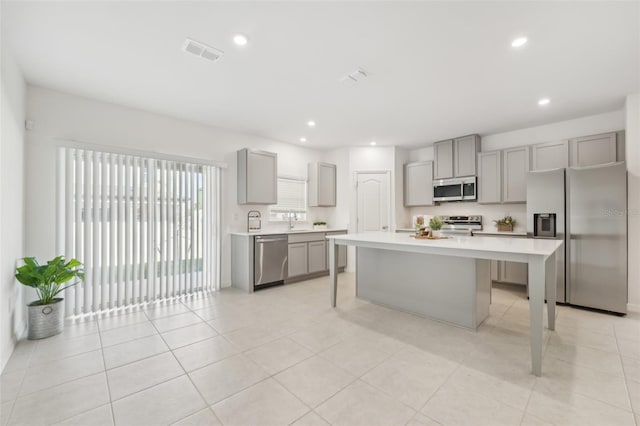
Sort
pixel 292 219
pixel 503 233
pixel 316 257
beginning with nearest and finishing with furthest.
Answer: pixel 503 233, pixel 316 257, pixel 292 219

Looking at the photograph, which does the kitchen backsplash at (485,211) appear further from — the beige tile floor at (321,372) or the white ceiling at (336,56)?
the beige tile floor at (321,372)

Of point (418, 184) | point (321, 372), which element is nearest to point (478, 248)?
point (321, 372)

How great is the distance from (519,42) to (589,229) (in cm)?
265

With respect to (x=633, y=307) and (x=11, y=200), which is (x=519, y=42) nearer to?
(x=633, y=307)

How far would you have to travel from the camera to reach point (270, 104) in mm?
3600

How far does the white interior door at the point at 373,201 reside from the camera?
5.75 m

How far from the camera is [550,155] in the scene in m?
4.25

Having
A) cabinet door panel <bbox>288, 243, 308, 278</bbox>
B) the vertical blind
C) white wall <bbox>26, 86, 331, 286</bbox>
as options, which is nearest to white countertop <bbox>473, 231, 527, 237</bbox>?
cabinet door panel <bbox>288, 243, 308, 278</bbox>

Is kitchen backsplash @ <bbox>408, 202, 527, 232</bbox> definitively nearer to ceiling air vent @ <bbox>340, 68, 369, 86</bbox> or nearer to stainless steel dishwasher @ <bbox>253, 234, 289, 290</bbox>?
stainless steel dishwasher @ <bbox>253, 234, 289, 290</bbox>

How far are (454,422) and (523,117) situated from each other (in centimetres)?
430

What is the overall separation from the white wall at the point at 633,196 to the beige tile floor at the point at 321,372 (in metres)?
0.43

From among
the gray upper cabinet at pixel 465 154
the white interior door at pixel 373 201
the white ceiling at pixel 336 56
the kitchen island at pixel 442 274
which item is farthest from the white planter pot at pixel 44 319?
the gray upper cabinet at pixel 465 154

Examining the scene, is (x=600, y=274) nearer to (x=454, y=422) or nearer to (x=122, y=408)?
(x=454, y=422)

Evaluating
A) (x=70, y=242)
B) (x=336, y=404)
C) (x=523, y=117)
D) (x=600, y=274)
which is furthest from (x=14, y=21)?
(x=600, y=274)
